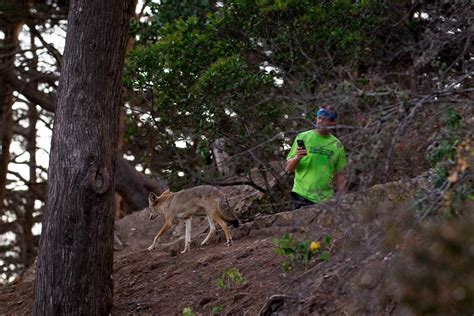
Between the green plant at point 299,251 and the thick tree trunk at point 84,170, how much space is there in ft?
7.49

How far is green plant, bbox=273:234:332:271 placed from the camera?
9656mm

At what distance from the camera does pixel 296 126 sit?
12062mm

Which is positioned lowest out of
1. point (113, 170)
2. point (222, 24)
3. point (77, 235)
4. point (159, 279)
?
point (159, 279)

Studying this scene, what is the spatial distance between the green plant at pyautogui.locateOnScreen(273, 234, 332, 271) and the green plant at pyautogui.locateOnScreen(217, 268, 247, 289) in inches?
35.0

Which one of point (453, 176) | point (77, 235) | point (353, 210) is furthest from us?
point (77, 235)

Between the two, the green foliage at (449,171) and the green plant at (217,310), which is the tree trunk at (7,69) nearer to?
the green plant at (217,310)

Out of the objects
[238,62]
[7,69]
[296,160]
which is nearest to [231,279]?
[296,160]

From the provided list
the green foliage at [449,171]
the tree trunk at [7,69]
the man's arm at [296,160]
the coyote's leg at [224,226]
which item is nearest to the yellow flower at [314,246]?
the green foliage at [449,171]

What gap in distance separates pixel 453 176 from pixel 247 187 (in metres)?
9.68

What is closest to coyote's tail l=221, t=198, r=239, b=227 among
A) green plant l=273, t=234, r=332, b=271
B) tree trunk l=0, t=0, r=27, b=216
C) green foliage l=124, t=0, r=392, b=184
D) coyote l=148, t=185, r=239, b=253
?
coyote l=148, t=185, r=239, b=253

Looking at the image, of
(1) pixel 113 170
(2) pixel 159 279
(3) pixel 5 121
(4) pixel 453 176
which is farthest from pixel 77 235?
(3) pixel 5 121

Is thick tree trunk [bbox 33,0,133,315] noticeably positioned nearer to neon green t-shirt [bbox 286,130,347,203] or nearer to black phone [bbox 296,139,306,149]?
black phone [bbox 296,139,306,149]

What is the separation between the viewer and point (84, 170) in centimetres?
1080

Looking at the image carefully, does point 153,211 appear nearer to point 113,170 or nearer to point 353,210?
point 113,170
